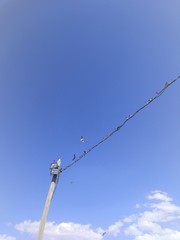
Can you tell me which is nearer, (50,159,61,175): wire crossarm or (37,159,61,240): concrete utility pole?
(37,159,61,240): concrete utility pole

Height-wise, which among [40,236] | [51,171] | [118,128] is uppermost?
[118,128]

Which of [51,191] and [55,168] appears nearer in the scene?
[51,191]

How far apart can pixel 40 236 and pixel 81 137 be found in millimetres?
4513

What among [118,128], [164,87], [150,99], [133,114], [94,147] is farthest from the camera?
[94,147]

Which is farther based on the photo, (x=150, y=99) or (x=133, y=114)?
(x=133, y=114)

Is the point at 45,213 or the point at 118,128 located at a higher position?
the point at 118,128

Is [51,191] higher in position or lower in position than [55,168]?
lower

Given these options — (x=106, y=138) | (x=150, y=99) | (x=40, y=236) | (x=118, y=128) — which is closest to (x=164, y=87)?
(x=150, y=99)

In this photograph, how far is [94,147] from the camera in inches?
445

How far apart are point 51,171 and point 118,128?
401cm

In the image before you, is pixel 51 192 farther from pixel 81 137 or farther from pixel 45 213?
pixel 81 137

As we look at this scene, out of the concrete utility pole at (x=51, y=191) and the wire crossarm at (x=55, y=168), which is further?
the wire crossarm at (x=55, y=168)

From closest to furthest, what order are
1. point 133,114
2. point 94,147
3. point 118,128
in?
point 133,114, point 118,128, point 94,147

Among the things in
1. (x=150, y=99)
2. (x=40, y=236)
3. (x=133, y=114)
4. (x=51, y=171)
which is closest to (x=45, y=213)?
(x=40, y=236)
